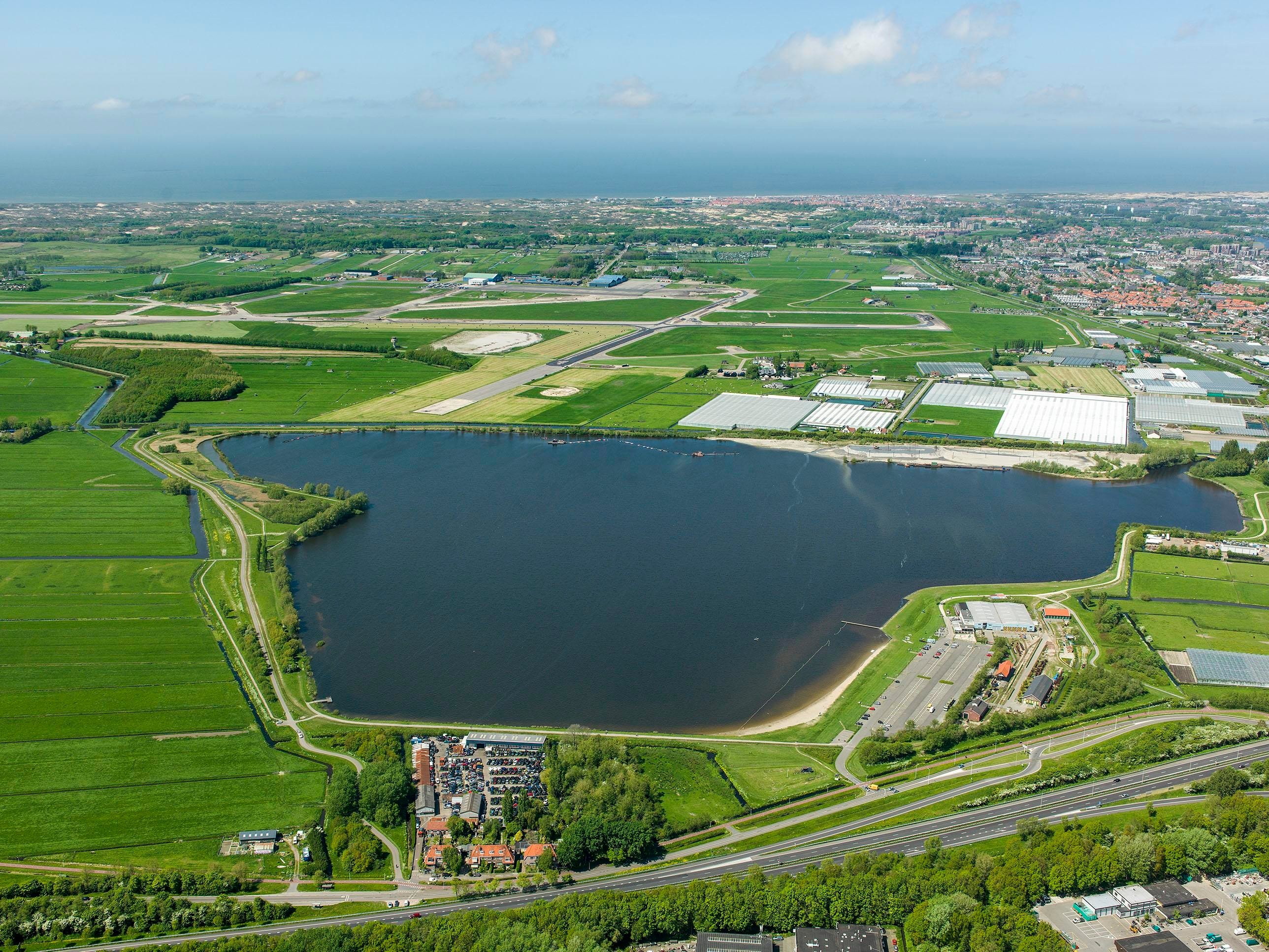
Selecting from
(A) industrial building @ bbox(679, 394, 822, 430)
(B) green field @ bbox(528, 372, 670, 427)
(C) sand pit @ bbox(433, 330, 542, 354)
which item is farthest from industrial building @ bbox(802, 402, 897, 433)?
(C) sand pit @ bbox(433, 330, 542, 354)

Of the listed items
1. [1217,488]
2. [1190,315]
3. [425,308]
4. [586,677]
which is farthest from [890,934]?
[1190,315]

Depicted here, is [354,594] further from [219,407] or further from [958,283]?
[958,283]

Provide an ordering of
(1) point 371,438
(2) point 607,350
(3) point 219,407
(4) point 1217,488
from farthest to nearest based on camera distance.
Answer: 1. (2) point 607,350
2. (3) point 219,407
3. (1) point 371,438
4. (4) point 1217,488

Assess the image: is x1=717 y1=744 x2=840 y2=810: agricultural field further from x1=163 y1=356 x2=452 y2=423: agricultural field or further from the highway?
x1=163 y1=356 x2=452 y2=423: agricultural field

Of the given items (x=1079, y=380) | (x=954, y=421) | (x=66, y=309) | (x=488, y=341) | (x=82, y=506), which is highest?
(x=66, y=309)

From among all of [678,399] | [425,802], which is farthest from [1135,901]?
[678,399]

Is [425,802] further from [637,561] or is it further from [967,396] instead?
[967,396]
